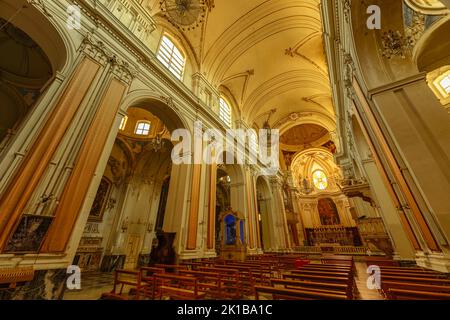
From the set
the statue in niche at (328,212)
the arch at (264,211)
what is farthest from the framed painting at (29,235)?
the statue in niche at (328,212)

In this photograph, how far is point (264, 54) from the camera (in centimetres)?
1059

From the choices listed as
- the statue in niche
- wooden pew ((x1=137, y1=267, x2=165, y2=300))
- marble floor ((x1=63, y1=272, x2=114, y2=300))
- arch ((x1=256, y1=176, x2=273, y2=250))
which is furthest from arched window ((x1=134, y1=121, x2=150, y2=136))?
the statue in niche

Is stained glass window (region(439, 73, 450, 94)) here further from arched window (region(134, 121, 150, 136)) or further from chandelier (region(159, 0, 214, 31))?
arched window (region(134, 121, 150, 136))

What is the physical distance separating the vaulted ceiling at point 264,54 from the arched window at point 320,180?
700 centimetres

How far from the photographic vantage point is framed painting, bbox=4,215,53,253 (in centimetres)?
254

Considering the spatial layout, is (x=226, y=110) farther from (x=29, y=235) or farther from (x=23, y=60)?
(x=29, y=235)

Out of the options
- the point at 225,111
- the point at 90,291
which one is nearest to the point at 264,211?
the point at 225,111

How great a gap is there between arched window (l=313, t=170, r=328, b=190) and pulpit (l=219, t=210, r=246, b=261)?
14.8 meters

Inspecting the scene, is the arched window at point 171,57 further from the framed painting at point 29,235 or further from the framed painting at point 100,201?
the framed painting at point 100,201

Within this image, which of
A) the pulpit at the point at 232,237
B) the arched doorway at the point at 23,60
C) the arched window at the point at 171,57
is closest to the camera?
the arched doorway at the point at 23,60

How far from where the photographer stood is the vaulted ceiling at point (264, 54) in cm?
843

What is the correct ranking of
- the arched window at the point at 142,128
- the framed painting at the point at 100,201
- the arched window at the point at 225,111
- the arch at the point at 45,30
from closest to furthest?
1. the arch at the point at 45,30
2. the framed painting at the point at 100,201
3. the arched window at the point at 142,128
4. the arched window at the point at 225,111

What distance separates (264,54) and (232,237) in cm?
1015
